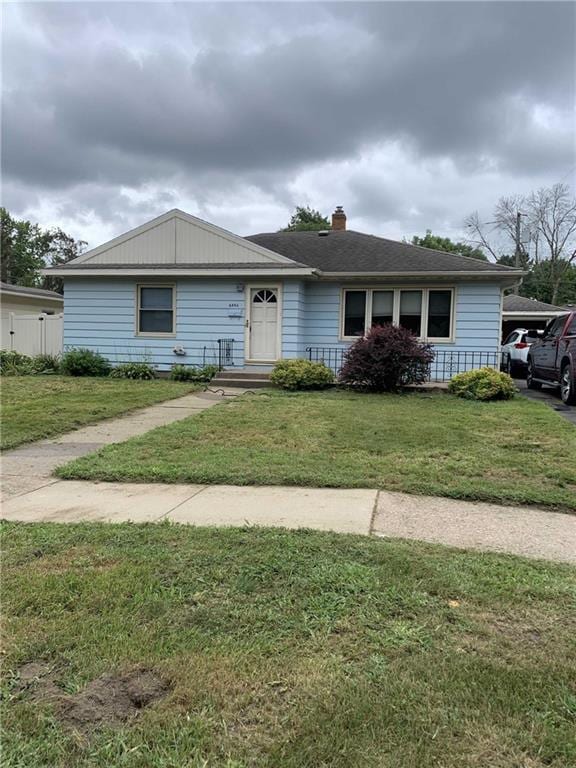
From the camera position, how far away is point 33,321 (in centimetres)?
1834

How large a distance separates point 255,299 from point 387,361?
473 centimetres

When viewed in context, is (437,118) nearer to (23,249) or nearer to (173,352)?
(173,352)

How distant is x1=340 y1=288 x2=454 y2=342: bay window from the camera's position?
48.4 ft

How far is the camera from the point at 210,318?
50.1 feet

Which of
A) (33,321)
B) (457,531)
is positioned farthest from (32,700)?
(33,321)

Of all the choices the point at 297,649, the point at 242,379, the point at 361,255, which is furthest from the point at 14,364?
the point at 297,649

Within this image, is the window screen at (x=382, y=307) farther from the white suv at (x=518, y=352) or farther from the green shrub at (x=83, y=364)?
the green shrub at (x=83, y=364)

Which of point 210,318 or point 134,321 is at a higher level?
point 210,318

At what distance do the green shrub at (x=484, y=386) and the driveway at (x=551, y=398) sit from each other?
741 millimetres

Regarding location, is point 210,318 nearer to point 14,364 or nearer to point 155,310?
point 155,310

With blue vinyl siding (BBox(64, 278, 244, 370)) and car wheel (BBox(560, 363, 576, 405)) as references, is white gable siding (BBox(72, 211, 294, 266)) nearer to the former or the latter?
blue vinyl siding (BBox(64, 278, 244, 370))

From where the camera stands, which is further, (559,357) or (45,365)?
(45,365)

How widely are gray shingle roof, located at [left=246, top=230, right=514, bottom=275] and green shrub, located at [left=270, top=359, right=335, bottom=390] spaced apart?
3.28 meters

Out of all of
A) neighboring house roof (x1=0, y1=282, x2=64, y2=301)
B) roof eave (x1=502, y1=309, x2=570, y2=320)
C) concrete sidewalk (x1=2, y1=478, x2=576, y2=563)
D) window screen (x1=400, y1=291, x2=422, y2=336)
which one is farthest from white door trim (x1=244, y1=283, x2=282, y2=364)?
roof eave (x1=502, y1=309, x2=570, y2=320)
